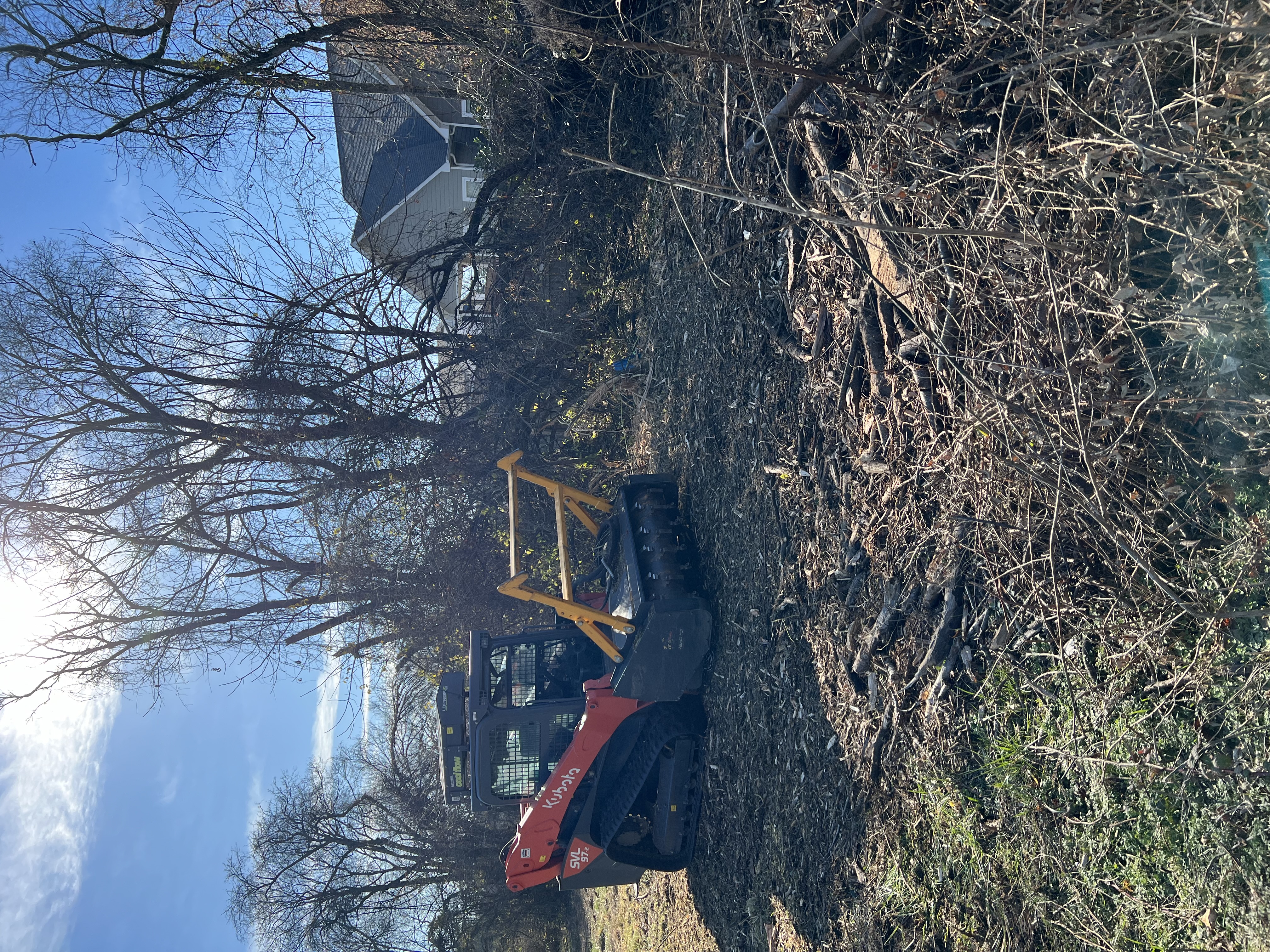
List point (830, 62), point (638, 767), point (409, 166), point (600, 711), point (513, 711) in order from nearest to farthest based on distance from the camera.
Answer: point (830, 62) → point (600, 711) → point (638, 767) → point (513, 711) → point (409, 166)

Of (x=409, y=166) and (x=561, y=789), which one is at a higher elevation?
(x=409, y=166)

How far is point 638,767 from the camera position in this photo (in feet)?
21.8

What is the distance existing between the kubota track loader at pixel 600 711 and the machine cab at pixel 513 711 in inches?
0.5

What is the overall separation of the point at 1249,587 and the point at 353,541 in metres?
10.00

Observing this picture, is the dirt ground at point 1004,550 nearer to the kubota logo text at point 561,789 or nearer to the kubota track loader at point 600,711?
the kubota track loader at point 600,711

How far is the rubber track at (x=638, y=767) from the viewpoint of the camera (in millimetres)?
6422

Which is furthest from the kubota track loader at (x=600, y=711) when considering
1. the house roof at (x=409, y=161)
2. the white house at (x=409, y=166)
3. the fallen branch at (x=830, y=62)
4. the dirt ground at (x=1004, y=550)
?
the house roof at (x=409, y=161)


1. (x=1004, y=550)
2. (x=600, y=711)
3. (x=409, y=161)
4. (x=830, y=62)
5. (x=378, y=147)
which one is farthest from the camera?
(x=409, y=161)

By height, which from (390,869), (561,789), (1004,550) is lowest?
(390,869)

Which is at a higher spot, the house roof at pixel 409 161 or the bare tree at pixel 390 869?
the house roof at pixel 409 161

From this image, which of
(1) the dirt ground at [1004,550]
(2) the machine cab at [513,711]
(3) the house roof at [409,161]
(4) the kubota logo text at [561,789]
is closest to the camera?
(1) the dirt ground at [1004,550]

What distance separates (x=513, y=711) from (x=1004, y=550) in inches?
198

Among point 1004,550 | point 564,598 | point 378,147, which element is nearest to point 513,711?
point 564,598

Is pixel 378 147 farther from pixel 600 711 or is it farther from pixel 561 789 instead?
pixel 561 789
